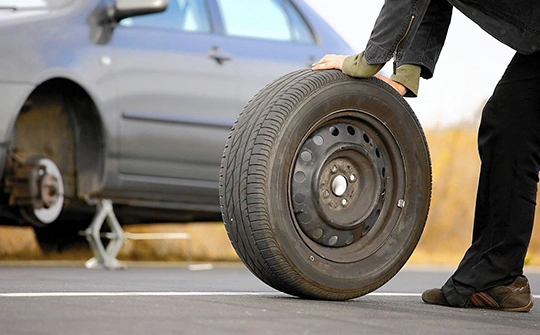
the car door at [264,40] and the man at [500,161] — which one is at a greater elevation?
the car door at [264,40]

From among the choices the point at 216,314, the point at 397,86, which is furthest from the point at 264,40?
the point at 216,314

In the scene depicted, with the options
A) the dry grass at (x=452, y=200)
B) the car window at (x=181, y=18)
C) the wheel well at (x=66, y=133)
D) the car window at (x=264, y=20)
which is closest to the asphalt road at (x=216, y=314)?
the wheel well at (x=66, y=133)

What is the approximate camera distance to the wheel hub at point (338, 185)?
3627 mm

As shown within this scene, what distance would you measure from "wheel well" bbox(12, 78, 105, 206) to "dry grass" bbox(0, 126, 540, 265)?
1322 millimetres

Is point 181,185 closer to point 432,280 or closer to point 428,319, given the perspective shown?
point 432,280

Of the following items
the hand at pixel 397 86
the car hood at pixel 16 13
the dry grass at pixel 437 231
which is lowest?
the dry grass at pixel 437 231

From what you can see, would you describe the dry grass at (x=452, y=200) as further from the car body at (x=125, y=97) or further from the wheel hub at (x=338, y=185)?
the wheel hub at (x=338, y=185)

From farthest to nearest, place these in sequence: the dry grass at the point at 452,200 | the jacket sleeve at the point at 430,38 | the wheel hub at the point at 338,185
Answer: the dry grass at the point at 452,200, the jacket sleeve at the point at 430,38, the wheel hub at the point at 338,185

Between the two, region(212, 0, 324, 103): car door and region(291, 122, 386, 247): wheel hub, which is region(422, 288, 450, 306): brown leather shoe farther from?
region(212, 0, 324, 103): car door

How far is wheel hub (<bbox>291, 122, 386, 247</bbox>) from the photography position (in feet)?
11.9

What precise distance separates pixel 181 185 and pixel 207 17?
3.38 feet

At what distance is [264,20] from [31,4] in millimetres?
1564

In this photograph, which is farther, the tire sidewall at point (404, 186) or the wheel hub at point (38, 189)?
the wheel hub at point (38, 189)

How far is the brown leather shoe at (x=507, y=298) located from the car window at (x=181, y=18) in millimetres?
3148
